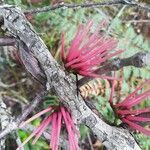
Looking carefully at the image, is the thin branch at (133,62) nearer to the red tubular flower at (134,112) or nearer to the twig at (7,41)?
the red tubular flower at (134,112)

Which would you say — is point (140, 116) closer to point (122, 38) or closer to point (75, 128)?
point (75, 128)

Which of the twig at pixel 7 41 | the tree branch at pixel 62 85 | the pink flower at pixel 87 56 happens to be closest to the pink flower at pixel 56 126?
the tree branch at pixel 62 85

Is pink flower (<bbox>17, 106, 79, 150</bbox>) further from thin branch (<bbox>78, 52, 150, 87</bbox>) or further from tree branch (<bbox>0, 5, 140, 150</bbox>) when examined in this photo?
thin branch (<bbox>78, 52, 150, 87</bbox>)

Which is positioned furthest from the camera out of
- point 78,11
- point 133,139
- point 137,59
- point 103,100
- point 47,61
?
point 78,11

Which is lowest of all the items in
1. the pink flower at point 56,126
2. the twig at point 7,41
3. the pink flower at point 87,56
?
the pink flower at point 56,126

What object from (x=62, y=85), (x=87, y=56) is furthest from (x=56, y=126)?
(x=87, y=56)

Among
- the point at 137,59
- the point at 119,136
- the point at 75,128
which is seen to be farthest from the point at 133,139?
the point at 137,59

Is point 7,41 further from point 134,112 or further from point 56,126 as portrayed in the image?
point 134,112

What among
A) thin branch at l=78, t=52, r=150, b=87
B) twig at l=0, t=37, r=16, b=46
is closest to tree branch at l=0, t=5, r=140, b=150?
twig at l=0, t=37, r=16, b=46
